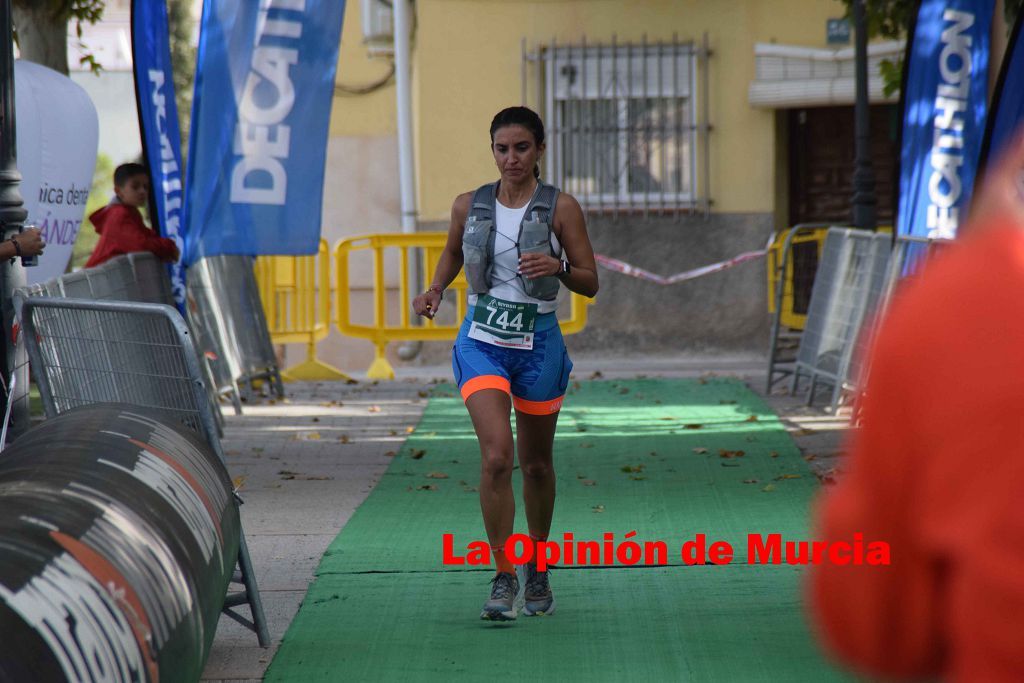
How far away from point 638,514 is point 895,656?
617 centimetres

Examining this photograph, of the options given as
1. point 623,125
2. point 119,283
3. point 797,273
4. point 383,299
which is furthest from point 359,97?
point 119,283

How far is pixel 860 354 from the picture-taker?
36.1 ft

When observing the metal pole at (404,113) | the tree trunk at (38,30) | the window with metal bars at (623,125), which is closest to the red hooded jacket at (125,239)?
the tree trunk at (38,30)

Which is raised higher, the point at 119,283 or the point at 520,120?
the point at 520,120

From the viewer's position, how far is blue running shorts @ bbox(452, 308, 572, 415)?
17.7ft

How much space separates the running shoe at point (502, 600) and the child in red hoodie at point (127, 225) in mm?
4393

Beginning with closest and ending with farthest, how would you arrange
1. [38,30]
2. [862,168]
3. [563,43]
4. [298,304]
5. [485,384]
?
[485,384] < [38,30] < [862,168] < [298,304] < [563,43]

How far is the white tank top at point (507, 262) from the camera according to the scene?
5.41 meters

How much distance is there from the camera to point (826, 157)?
18.1 meters

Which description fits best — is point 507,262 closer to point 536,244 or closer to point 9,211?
point 536,244

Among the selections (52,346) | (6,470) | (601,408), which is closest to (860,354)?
(601,408)

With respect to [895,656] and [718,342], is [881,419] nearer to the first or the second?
[895,656]

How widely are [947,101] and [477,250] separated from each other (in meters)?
4.90

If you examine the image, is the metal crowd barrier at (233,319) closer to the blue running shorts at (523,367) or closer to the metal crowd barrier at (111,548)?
the blue running shorts at (523,367)
